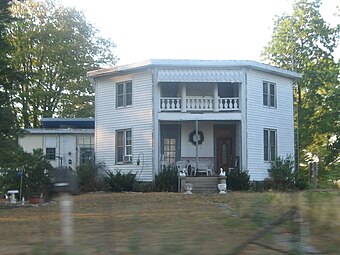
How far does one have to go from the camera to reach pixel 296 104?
117 feet

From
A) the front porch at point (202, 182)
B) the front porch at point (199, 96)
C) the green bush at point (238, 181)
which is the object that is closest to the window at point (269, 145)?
the front porch at point (199, 96)

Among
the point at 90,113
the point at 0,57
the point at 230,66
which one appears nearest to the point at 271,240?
the point at 0,57

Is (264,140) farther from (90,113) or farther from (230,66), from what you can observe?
(90,113)

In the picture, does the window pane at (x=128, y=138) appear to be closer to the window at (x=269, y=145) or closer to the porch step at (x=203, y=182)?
the porch step at (x=203, y=182)

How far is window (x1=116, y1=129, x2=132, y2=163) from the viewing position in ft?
87.5

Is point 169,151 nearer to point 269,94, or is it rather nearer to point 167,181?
point 167,181

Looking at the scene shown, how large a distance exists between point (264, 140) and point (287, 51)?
11.5 m

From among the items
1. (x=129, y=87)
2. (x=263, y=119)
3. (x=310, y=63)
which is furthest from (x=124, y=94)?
(x=310, y=63)

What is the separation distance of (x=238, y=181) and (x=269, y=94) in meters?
5.10

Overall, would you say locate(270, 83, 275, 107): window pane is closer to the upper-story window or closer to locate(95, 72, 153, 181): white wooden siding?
the upper-story window

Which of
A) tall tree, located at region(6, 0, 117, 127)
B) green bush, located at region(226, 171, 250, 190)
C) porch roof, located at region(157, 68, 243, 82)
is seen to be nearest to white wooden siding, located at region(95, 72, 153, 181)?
porch roof, located at region(157, 68, 243, 82)

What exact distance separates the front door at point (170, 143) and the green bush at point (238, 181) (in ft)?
10.1

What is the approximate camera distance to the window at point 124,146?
1050 inches

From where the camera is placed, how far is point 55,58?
4266cm
